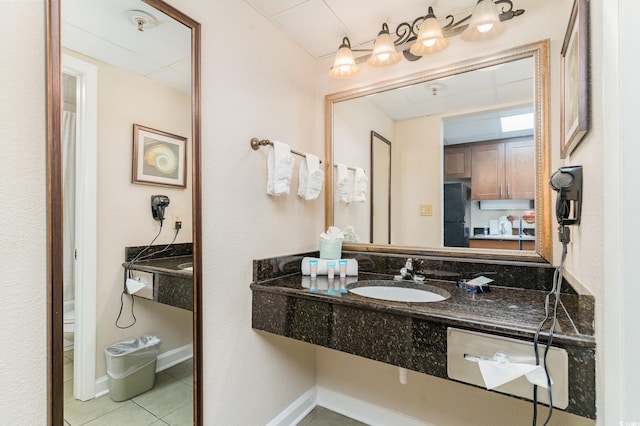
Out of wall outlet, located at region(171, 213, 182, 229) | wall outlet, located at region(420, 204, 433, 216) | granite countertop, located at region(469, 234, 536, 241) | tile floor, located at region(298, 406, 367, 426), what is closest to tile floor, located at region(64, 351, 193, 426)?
wall outlet, located at region(171, 213, 182, 229)

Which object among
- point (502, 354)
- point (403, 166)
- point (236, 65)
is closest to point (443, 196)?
point (403, 166)

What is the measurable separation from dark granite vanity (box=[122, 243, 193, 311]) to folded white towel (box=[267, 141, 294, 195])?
0.52m

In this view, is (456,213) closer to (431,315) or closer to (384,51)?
(431,315)

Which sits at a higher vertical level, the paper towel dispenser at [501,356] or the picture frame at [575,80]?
the picture frame at [575,80]

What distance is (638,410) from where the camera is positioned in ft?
1.78

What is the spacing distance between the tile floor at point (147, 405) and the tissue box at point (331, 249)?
2.90 ft

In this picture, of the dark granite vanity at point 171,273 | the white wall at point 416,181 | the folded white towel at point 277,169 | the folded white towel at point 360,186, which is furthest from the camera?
the folded white towel at point 360,186

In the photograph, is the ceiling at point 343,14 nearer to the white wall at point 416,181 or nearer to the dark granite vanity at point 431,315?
the white wall at point 416,181

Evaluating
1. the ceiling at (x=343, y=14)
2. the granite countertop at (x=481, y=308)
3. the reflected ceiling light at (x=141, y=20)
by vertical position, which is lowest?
the granite countertop at (x=481, y=308)

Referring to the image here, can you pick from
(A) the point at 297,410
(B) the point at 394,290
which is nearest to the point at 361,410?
(A) the point at 297,410

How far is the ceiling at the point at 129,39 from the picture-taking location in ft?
2.96

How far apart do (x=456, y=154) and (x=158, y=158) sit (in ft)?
4.71

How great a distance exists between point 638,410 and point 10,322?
55.5 inches

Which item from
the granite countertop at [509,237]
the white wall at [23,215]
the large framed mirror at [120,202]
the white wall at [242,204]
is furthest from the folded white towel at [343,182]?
the white wall at [23,215]
